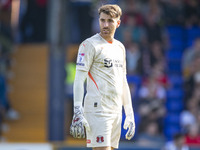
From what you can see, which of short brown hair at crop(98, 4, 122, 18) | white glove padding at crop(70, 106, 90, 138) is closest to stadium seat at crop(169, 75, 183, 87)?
short brown hair at crop(98, 4, 122, 18)

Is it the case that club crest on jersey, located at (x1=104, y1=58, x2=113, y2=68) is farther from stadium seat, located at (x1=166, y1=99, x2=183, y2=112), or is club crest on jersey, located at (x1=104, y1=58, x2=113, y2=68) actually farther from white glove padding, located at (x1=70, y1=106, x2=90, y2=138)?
stadium seat, located at (x1=166, y1=99, x2=183, y2=112)

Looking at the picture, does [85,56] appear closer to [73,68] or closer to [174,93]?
[73,68]

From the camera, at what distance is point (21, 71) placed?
14266mm

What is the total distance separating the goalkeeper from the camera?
19.0 ft

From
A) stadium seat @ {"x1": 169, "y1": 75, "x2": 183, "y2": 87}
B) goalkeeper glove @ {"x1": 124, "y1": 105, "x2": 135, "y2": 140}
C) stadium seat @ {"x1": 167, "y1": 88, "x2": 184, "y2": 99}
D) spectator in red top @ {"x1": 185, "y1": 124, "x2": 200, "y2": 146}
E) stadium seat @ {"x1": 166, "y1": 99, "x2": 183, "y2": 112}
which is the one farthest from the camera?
stadium seat @ {"x1": 169, "y1": 75, "x2": 183, "y2": 87}

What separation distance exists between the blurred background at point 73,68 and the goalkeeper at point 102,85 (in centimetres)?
484

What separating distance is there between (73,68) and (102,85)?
7567mm

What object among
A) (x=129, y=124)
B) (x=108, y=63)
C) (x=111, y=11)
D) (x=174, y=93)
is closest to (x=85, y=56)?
(x=108, y=63)

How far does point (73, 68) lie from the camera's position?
13.4 meters

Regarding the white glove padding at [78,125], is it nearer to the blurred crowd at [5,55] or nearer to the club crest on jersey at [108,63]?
the club crest on jersey at [108,63]

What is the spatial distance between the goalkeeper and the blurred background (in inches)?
190

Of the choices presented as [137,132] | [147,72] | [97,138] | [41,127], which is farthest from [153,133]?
[97,138]

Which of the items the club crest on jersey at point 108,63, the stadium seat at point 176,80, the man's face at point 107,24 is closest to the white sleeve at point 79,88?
the club crest on jersey at point 108,63

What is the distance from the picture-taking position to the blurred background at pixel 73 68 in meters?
11.6
